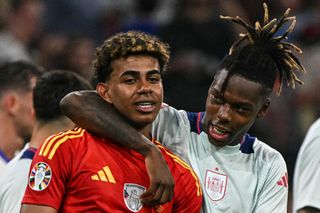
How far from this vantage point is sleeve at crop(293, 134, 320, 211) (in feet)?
17.8

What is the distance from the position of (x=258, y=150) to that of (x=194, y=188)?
Answer: 50 cm

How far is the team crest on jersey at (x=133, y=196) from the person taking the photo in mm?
4312

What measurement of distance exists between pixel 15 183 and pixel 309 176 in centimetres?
186

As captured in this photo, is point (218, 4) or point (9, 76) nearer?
point (9, 76)

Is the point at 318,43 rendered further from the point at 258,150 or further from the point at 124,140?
the point at 124,140

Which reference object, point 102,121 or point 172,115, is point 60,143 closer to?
point 102,121

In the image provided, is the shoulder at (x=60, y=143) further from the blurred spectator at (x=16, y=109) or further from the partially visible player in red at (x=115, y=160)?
the blurred spectator at (x=16, y=109)

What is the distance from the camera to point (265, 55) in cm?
477

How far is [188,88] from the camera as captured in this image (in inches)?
343

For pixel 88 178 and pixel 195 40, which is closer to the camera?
pixel 88 178

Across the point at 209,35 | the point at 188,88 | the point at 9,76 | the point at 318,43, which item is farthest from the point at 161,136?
the point at 318,43

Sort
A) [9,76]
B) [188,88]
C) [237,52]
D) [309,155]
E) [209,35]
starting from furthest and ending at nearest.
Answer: [209,35] → [188,88] → [9,76] → [309,155] → [237,52]

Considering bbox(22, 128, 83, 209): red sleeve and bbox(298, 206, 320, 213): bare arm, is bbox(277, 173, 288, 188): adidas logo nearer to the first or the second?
bbox(298, 206, 320, 213): bare arm

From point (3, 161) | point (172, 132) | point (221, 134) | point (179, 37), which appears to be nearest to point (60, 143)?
point (172, 132)
